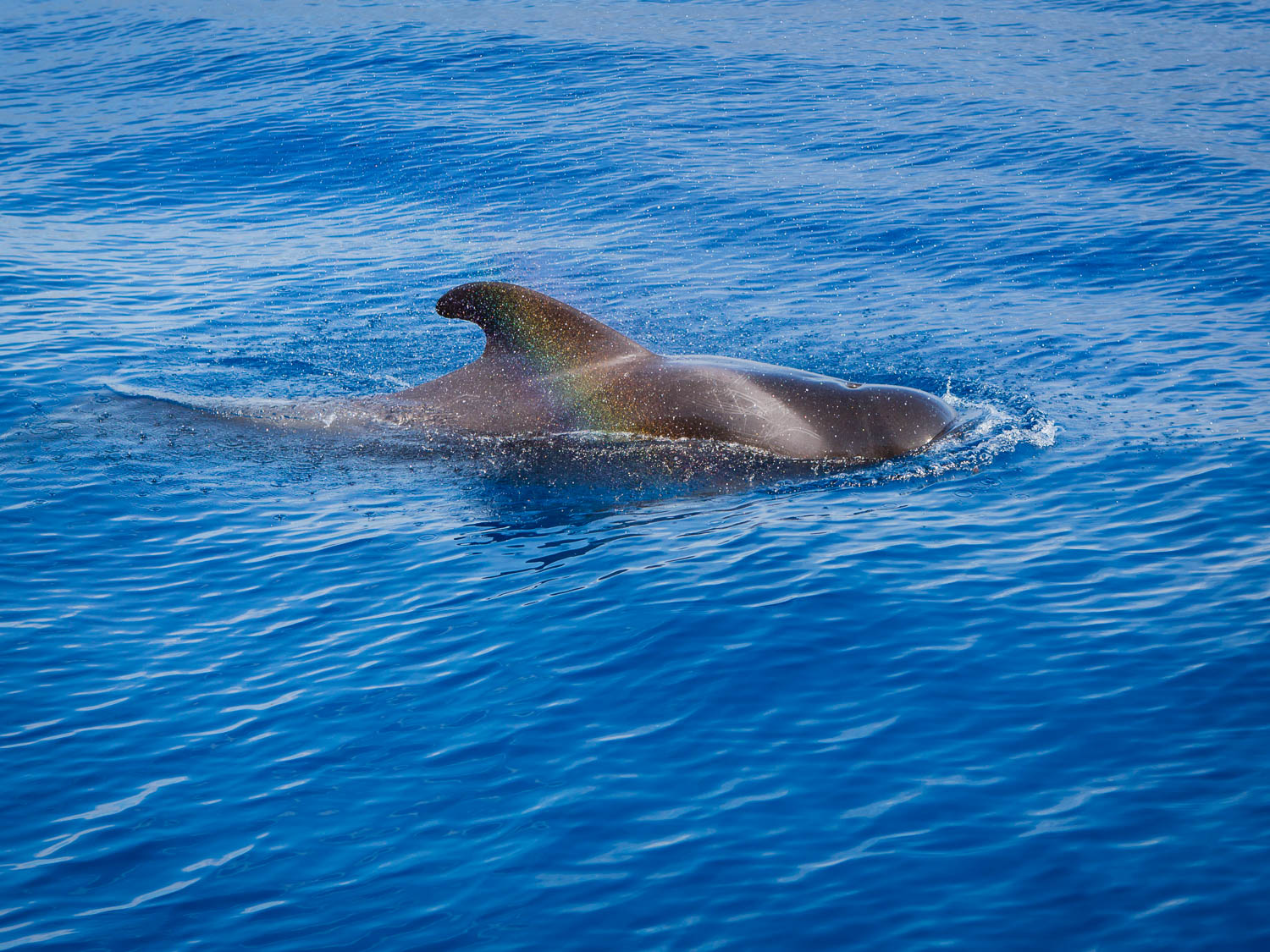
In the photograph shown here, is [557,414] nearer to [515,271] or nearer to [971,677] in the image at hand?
[971,677]

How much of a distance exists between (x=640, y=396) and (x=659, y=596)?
11.7ft

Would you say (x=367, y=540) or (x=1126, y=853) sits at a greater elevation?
(x=367, y=540)

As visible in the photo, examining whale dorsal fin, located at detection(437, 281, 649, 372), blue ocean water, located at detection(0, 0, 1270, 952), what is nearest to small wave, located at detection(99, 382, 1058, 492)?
blue ocean water, located at detection(0, 0, 1270, 952)

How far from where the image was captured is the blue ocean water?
7.54 meters

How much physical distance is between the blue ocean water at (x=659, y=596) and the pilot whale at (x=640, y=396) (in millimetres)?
365

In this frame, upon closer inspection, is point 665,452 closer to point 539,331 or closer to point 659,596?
point 539,331

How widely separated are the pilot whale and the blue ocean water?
37 centimetres

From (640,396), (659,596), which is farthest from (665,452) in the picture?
(659,596)

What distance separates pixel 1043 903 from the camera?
716cm

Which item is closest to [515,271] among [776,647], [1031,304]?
[1031,304]

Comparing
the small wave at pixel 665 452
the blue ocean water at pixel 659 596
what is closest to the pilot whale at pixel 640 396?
the small wave at pixel 665 452

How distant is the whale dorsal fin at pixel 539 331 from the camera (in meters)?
14.1

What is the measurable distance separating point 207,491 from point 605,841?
7735mm

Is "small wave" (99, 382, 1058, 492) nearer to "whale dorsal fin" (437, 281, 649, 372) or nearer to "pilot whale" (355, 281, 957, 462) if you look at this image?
"pilot whale" (355, 281, 957, 462)
